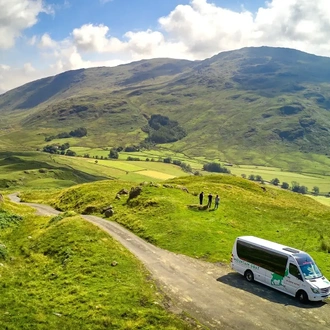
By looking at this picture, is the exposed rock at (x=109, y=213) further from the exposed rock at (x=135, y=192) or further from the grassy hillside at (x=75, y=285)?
the grassy hillside at (x=75, y=285)

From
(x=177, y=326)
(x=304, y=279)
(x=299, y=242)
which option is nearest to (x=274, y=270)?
(x=304, y=279)

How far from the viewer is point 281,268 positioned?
3328 centimetres

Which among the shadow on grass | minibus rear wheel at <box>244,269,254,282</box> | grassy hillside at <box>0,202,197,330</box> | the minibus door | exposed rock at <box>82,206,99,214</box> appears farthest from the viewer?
exposed rock at <box>82,206,99,214</box>

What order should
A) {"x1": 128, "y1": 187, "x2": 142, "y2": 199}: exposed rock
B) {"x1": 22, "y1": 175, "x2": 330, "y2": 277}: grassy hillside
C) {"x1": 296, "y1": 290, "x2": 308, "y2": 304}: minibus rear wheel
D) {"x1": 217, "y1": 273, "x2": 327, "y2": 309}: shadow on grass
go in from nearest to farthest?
1. {"x1": 217, "y1": 273, "x2": 327, "y2": 309}: shadow on grass
2. {"x1": 296, "y1": 290, "x2": 308, "y2": 304}: minibus rear wheel
3. {"x1": 22, "y1": 175, "x2": 330, "y2": 277}: grassy hillside
4. {"x1": 128, "y1": 187, "x2": 142, "y2": 199}: exposed rock

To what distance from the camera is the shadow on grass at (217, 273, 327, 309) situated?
30.9 metres

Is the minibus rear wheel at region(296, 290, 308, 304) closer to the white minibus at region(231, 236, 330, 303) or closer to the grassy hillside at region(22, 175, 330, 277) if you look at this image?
the white minibus at region(231, 236, 330, 303)

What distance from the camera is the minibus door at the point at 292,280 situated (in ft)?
104

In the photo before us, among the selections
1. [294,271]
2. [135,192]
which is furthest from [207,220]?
[294,271]

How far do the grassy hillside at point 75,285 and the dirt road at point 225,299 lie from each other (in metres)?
2.10

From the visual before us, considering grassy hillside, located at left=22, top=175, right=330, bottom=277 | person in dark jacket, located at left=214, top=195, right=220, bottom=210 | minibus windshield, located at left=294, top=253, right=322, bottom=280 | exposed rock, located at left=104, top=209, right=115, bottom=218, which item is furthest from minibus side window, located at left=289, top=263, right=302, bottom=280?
exposed rock, located at left=104, top=209, right=115, bottom=218

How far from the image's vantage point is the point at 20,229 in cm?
5266

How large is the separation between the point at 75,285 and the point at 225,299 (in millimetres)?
13205

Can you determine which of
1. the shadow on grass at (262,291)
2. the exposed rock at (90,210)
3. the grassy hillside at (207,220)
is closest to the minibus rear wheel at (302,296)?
the shadow on grass at (262,291)

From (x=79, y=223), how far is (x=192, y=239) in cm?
1510
